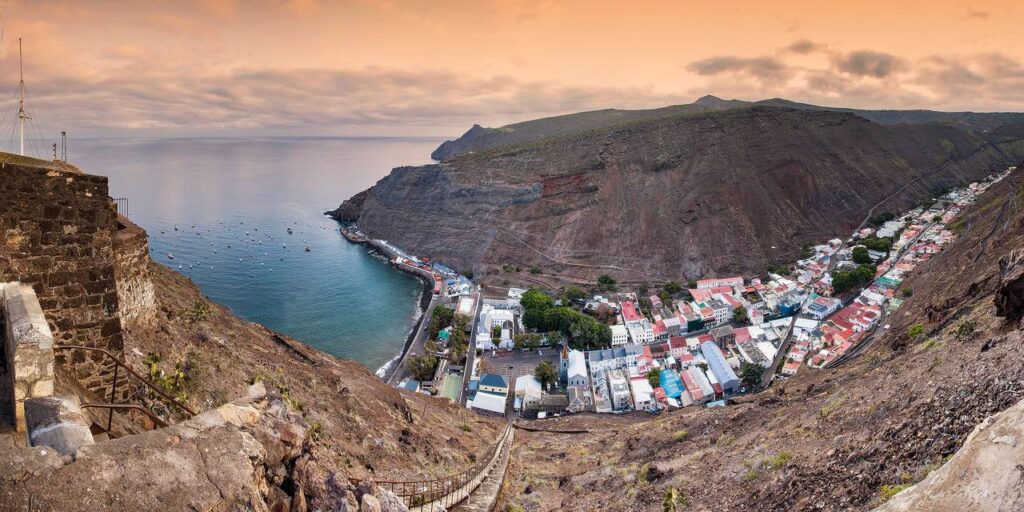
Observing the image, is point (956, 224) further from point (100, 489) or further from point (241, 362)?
point (100, 489)

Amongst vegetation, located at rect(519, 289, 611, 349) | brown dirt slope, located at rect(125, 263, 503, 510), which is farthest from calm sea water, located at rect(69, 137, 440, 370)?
brown dirt slope, located at rect(125, 263, 503, 510)

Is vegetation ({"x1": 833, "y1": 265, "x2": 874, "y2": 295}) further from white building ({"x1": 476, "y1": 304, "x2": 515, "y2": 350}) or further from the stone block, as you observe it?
the stone block

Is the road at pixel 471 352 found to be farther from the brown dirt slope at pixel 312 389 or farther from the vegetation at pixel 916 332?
the vegetation at pixel 916 332

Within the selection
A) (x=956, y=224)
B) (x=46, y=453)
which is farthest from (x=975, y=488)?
(x=956, y=224)

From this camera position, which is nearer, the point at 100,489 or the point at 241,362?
the point at 100,489

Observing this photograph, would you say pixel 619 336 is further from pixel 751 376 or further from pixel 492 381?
pixel 492 381

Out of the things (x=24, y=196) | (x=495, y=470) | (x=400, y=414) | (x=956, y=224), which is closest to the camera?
(x=24, y=196)

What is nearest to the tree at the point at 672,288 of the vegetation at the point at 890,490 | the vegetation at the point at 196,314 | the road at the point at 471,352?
the road at the point at 471,352
